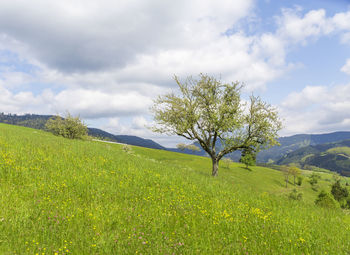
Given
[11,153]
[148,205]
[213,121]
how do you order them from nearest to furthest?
[148,205], [11,153], [213,121]

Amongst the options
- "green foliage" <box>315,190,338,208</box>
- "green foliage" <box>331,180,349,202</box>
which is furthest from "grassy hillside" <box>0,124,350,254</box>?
"green foliage" <box>331,180,349,202</box>

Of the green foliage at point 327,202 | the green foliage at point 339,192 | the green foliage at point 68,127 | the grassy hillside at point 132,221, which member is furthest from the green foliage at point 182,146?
Answer: the green foliage at point 339,192

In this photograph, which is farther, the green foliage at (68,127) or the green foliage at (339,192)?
the green foliage at (339,192)

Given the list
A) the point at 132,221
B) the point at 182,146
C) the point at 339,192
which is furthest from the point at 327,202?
the point at 339,192

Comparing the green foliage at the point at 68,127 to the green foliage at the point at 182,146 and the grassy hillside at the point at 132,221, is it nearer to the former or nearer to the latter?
the green foliage at the point at 182,146

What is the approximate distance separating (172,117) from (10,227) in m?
23.1

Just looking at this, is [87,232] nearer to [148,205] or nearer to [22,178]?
[148,205]

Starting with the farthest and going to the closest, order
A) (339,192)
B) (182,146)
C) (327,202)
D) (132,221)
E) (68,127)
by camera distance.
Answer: (339,192) → (68,127) → (182,146) → (327,202) → (132,221)

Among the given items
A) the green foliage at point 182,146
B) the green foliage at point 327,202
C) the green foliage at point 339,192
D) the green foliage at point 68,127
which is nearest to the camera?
the green foliage at point 327,202

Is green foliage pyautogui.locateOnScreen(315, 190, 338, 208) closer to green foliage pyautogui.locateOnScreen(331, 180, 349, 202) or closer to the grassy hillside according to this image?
the grassy hillside

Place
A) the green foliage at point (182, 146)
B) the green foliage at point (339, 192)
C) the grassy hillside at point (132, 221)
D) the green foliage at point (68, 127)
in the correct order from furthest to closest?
the green foliage at point (339, 192) → the green foliage at point (68, 127) → the green foliage at point (182, 146) → the grassy hillside at point (132, 221)

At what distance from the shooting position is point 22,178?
365 inches

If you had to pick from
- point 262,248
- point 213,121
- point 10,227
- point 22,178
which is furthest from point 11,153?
point 213,121

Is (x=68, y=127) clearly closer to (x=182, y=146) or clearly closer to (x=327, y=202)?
(x=182, y=146)
